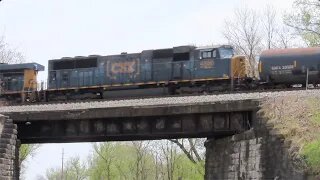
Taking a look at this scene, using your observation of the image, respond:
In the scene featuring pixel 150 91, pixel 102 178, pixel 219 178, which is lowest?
pixel 102 178

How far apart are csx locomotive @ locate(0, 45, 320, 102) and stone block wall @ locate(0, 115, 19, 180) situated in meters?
9.01

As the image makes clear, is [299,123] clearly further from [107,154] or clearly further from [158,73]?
[107,154]

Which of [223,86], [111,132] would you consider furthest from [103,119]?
[223,86]

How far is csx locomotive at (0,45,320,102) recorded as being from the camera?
25.4 metres

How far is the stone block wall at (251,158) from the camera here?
587 inches

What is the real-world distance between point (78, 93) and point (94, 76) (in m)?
1.51

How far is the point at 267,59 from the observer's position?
2602 centimetres

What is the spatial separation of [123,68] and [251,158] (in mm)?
15440

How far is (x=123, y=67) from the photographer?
3112 centimetres

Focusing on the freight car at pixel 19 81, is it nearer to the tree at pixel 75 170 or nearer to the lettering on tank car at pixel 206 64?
the lettering on tank car at pixel 206 64

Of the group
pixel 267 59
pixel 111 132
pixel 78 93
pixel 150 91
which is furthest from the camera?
pixel 78 93

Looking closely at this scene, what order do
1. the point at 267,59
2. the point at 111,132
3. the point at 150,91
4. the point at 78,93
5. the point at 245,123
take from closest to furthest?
the point at 245,123, the point at 111,132, the point at 267,59, the point at 150,91, the point at 78,93

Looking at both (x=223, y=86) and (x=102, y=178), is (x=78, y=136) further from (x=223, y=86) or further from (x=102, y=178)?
(x=102, y=178)

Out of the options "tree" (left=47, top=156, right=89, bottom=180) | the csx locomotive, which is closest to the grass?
the csx locomotive
